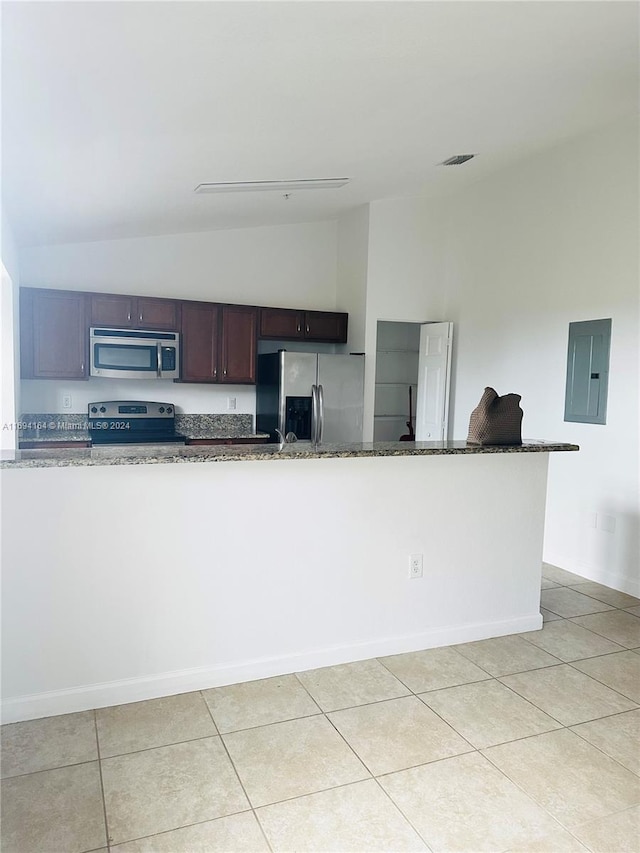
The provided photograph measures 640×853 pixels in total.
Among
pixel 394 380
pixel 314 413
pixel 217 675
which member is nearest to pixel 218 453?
pixel 217 675

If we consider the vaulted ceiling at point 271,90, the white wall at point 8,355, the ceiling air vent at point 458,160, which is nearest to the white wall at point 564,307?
the vaulted ceiling at point 271,90

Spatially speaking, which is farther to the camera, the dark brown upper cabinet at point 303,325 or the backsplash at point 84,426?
the dark brown upper cabinet at point 303,325

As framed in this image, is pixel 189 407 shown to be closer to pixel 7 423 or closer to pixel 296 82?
pixel 7 423

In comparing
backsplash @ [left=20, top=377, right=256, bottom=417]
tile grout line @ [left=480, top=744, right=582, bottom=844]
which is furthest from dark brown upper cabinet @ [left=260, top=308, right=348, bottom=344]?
tile grout line @ [left=480, top=744, right=582, bottom=844]

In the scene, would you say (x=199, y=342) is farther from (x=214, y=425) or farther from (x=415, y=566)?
(x=415, y=566)

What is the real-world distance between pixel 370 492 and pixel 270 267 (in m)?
3.51

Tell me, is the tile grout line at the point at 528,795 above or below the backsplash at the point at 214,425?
below

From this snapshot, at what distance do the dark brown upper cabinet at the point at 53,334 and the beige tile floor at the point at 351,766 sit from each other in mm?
3045

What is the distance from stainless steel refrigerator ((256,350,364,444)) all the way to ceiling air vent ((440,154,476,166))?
1.74 metres

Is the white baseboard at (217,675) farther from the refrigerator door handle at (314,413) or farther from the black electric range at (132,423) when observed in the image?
the black electric range at (132,423)

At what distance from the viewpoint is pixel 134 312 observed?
5066 millimetres

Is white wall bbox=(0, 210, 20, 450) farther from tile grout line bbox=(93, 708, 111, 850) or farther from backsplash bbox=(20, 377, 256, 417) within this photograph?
tile grout line bbox=(93, 708, 111, 850)

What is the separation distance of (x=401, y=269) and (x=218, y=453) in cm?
382

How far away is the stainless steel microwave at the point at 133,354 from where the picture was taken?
16.1 feet
